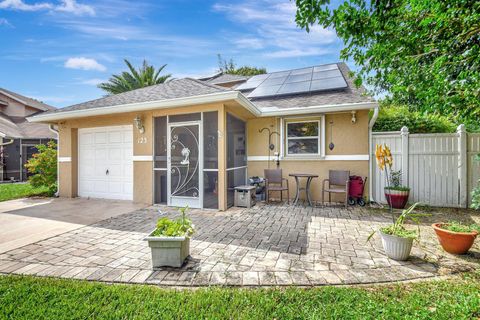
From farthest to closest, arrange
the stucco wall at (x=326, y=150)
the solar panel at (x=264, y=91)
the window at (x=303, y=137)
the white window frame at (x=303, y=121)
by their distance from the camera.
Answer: the solar panel at (x=264, y=91)
the window at (x=303, y=137)
the white window frame at (x=303, y=121)
the stucco wall at (x=326, y=150)

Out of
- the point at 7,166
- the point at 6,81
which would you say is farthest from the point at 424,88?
the point at 6,81

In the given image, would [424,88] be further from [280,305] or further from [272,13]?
[280,305]

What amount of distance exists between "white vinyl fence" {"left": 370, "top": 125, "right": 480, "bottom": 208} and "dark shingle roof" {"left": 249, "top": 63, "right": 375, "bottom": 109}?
1.25 meters

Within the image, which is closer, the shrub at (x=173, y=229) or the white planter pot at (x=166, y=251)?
the white planter pot at (x=166, y=251)

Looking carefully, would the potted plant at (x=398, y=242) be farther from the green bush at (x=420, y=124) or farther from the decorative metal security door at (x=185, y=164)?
the green bush at (x=420, y=124)

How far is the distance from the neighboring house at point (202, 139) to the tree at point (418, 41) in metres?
1.96

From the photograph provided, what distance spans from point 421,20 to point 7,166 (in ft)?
62.2

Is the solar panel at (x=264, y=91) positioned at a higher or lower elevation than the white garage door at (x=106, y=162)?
higher

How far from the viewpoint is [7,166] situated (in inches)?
497

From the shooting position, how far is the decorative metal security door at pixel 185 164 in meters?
5.77

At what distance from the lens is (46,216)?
5.20 m

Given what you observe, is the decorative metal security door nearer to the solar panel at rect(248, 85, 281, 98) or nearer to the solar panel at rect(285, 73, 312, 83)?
the solar panel at rect(248, 85, 281, 98)

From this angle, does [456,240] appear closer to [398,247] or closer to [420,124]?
[398,247]

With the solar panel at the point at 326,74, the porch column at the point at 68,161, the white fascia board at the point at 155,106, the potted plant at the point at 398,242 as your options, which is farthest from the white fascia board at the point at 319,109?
the porch column at the point at 68,161
